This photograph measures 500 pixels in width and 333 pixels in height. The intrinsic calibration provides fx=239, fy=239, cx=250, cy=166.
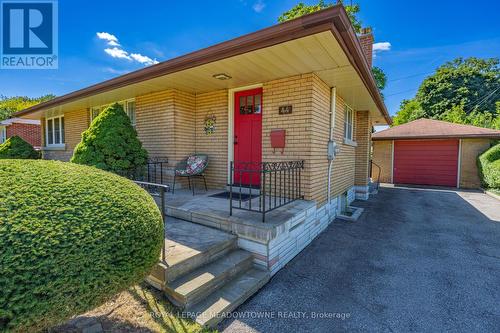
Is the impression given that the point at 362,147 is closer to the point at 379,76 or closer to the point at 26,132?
the point at 379,76

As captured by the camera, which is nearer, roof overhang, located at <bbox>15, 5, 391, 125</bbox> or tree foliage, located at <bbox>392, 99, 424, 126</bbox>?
roof overhang, located at <bbox>15, 5, 391, 125</bbox>

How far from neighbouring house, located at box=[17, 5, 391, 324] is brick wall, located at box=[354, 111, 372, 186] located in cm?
99

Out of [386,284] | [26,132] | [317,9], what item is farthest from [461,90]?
[26,132]

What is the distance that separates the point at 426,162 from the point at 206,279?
41.1 ft

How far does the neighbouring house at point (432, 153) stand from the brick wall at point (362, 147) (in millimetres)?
4746

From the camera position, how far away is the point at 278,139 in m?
4.42

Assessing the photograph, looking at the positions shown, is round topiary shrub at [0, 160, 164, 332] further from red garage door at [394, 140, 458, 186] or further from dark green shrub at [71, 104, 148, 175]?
red garage door at [394, 140, 458, 186]

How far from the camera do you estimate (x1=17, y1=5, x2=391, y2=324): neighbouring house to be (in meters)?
2.88

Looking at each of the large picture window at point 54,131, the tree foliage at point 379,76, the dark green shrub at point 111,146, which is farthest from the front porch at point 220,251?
the tree foliage at point 379,76

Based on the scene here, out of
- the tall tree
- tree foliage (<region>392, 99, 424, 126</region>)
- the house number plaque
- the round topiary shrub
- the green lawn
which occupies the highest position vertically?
the tall tree

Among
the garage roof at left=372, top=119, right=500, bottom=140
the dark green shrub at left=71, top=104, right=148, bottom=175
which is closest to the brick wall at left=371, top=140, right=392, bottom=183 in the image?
the garage roof at left=372, top=119, right=500, bottom=140

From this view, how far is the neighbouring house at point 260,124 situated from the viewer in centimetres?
288

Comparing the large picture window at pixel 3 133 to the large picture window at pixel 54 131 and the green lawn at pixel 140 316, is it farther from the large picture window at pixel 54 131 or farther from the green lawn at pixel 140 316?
the green lawn at pixel 140 316

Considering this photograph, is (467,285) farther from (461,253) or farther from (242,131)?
(242,131)
